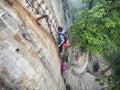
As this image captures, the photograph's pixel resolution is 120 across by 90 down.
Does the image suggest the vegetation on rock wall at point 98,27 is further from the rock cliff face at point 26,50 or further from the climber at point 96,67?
the climber at point 96,67

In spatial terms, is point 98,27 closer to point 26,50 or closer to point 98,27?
point 98,27

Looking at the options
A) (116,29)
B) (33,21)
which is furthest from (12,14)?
(116,29)

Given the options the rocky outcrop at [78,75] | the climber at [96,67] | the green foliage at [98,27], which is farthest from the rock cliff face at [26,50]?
the climber at [96,67]

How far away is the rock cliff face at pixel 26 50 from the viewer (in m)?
10.8

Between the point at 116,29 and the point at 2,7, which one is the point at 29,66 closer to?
the point at 2,7

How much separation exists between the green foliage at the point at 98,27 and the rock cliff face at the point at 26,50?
3.97 metres

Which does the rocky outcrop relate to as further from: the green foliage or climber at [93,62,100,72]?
climber at [93,62,100,72]

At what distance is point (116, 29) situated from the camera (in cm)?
1894

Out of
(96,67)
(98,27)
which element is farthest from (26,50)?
(96,67)

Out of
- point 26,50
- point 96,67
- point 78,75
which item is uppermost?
point 26,50

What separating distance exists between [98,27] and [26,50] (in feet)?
26.9

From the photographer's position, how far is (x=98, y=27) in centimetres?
1839

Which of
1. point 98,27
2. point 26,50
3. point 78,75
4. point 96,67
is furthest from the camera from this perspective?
point 96,67

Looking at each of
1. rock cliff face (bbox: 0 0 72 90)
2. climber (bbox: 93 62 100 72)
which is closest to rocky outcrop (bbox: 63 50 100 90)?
rock cliff face (bbox: 0 0 72 90)
